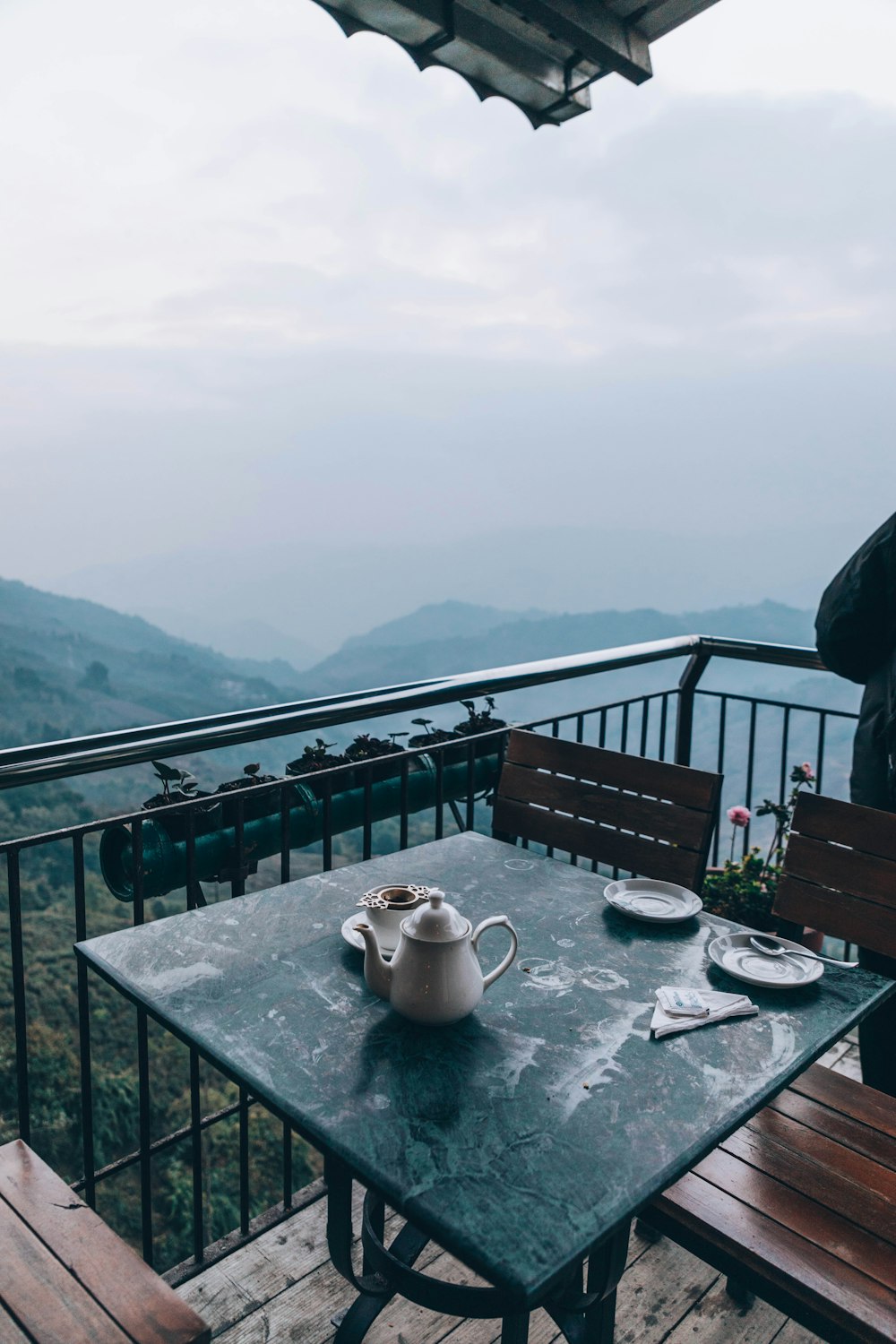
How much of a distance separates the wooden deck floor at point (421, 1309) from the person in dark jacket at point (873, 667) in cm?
59

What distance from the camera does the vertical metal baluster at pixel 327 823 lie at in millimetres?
1992

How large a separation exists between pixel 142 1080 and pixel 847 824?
5.24 feet

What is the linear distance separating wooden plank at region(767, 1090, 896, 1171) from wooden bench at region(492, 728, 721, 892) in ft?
1.44

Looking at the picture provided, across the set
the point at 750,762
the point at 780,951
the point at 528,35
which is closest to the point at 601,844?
the point at 780,951

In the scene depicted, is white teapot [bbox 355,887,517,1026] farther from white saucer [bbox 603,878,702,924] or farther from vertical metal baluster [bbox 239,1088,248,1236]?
vertical metal baluster [bbox 239,1088,248,1236]

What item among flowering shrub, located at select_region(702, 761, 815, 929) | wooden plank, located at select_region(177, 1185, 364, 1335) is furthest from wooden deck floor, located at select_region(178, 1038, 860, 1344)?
flowering shrub, located at select_region(702, 761, 815, 929)

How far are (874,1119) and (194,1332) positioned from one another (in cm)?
116

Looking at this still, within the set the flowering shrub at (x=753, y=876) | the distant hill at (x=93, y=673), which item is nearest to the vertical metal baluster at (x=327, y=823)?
the flowering shrub at (x=753, y=876)

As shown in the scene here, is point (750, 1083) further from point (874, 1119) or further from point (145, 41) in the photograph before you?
point (145, 41)

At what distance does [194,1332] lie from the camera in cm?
100

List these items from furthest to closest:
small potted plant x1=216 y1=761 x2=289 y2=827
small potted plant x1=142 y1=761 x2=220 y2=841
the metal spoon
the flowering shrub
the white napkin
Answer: the flowering shrub
small potted plant x1=216 y1=761 x2=289 y2=827
small potted plant x1=142 y1=761 x2=220 y2=841
the metal spoon
the white napkin

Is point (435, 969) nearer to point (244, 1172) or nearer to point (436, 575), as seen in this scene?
point (244, 1172)

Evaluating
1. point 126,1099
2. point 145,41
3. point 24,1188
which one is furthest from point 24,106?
point 24,1188

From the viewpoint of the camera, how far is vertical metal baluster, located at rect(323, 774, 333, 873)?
1992 mm
